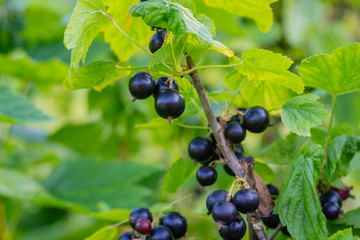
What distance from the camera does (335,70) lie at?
834 mm

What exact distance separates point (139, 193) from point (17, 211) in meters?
0.61

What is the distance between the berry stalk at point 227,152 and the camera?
2.40 ft

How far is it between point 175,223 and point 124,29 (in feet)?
1.28

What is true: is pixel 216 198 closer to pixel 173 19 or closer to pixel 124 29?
pixel 173 19

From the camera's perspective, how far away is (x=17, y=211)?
6.17 feet

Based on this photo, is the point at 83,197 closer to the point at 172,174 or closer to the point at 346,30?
the point at 172,174

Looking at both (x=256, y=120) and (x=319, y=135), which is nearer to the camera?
(x=256, y=120)

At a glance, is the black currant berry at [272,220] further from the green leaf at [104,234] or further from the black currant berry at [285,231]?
the green leaf at [104,234]

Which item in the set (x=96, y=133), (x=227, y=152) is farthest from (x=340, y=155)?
(x=96, y=133)

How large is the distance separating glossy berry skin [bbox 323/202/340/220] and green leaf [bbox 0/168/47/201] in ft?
3.30

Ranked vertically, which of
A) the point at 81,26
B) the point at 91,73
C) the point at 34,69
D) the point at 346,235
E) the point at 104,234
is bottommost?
the point at 34,69

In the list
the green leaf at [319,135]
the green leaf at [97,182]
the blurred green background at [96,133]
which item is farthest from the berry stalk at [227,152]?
the green leaf at [97,182]

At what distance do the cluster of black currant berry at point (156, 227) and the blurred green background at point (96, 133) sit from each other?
28cm

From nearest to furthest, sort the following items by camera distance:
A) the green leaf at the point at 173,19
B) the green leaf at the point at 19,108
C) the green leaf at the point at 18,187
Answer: the green leaf at the point at 173,19
the green leaf at the point at 19,108
the green leaf at the point at 18,187
